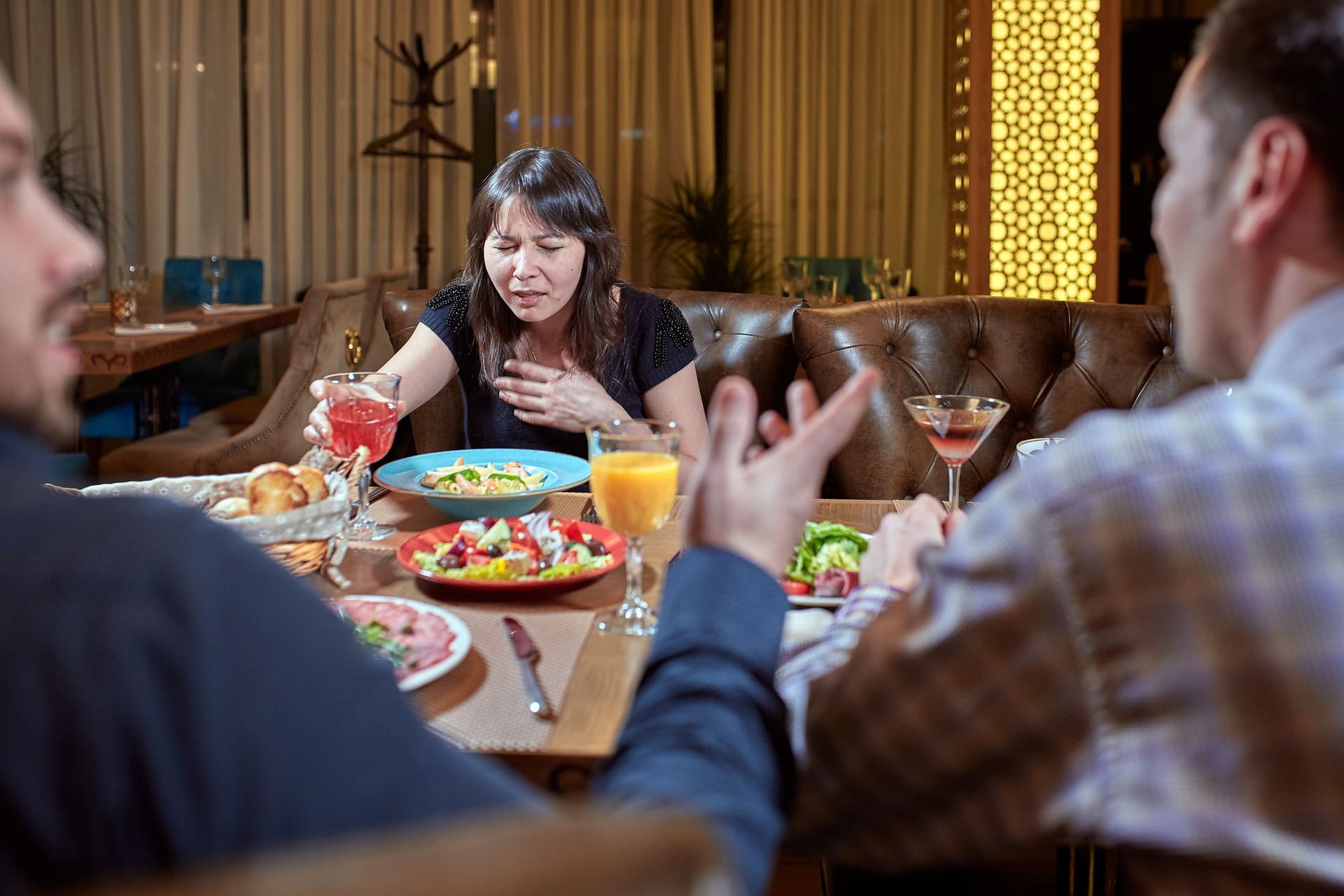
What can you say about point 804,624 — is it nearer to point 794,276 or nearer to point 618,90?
point 794,276

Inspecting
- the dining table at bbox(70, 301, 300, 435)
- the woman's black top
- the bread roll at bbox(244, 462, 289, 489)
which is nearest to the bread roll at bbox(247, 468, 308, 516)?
the bread roll at bbox(244, 462, 289, 489)

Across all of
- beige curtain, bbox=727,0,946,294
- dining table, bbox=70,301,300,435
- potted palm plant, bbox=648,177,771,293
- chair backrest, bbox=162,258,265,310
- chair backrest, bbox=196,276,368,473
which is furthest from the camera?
beige curtain, bbox=727,0,946,294

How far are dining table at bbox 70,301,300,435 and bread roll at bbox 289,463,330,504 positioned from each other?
2360 mm

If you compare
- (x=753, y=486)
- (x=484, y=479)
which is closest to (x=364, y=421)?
(x=484, y=479)

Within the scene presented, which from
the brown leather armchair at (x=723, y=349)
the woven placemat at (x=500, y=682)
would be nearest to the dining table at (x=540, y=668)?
the woven placemat at (x=500, y=682)

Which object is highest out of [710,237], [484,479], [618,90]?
[618,90]

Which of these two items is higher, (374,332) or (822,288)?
(822,288)

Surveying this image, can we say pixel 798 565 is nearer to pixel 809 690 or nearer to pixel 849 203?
pixel 809 690

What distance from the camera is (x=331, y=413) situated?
5.66 feet

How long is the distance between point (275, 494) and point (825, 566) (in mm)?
665

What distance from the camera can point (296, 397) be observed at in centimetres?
402

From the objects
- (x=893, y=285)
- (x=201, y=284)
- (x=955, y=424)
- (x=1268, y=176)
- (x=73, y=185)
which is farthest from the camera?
(x=73, y=185)

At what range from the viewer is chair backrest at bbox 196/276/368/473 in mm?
3943

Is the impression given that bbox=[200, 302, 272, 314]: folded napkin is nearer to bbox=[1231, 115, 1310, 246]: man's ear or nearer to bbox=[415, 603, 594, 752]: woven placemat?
bbox=[415, 603, 594, 752]: woven placemat
